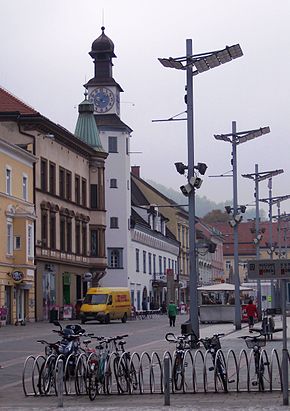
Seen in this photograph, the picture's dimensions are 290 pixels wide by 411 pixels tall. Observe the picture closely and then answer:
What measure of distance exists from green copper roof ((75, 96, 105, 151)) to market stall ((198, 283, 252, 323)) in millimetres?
20519

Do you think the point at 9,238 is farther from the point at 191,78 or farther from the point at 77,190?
the point at 191,78

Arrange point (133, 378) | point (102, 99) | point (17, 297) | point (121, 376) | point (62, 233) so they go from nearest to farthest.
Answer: point (121, 376)
point (133, 378)
point (17, 297)
point (62, 233)
point (102, 99)

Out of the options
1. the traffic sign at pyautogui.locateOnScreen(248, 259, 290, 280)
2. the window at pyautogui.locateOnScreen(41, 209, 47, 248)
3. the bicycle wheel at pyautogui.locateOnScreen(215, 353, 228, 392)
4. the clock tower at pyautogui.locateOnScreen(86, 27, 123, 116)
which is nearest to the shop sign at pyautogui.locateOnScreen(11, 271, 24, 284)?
the window at pyautogui.locateOnScreen(41, 209, 47, 248)

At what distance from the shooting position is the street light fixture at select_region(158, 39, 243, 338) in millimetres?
28812

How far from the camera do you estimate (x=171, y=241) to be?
117 metres

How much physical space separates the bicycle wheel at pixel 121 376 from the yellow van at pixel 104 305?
41.6m

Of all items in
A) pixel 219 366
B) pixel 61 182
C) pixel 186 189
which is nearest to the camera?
pixel 219 366

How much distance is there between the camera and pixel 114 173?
88.9m

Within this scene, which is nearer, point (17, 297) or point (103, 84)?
point (17, 297)

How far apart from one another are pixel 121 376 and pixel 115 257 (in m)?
70.5

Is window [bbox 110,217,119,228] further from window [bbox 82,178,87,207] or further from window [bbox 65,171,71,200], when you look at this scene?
window [bbox 65,171,71,200]

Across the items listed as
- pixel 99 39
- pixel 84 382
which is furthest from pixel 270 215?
pixel 84 382

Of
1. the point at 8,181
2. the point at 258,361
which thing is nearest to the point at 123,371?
the point at 258,361

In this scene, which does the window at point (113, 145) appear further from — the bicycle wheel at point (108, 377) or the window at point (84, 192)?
the bicycle wheel at point (108, 377)
